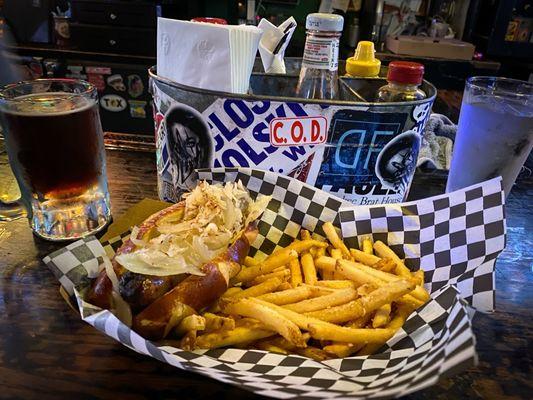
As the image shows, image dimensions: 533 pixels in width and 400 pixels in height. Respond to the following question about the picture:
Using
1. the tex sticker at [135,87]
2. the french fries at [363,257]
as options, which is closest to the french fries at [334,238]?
the french fries at [363,257]

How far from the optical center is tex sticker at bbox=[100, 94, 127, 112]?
15.1 ft

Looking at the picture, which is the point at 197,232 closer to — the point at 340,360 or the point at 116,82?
the point at 340,360

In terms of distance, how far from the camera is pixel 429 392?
36.1 inches

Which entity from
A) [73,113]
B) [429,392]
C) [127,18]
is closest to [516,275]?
[429,392]

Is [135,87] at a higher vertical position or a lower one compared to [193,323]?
lower

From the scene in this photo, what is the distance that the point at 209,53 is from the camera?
1.30 metres

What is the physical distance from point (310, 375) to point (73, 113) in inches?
39.9

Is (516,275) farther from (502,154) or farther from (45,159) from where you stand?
(45,159)

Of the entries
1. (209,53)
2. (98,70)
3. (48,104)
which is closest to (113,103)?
(98,70)

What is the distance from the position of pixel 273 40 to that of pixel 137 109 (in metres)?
3.33

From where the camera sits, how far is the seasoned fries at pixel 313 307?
3.15 feet

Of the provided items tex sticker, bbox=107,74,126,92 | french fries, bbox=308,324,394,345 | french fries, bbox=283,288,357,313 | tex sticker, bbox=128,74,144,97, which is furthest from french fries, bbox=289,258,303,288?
tex sticker, bbox=107,74,126,92

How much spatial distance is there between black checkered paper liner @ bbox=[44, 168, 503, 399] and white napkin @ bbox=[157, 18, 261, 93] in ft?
1.82

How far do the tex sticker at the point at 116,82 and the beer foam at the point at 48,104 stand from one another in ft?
11.1
